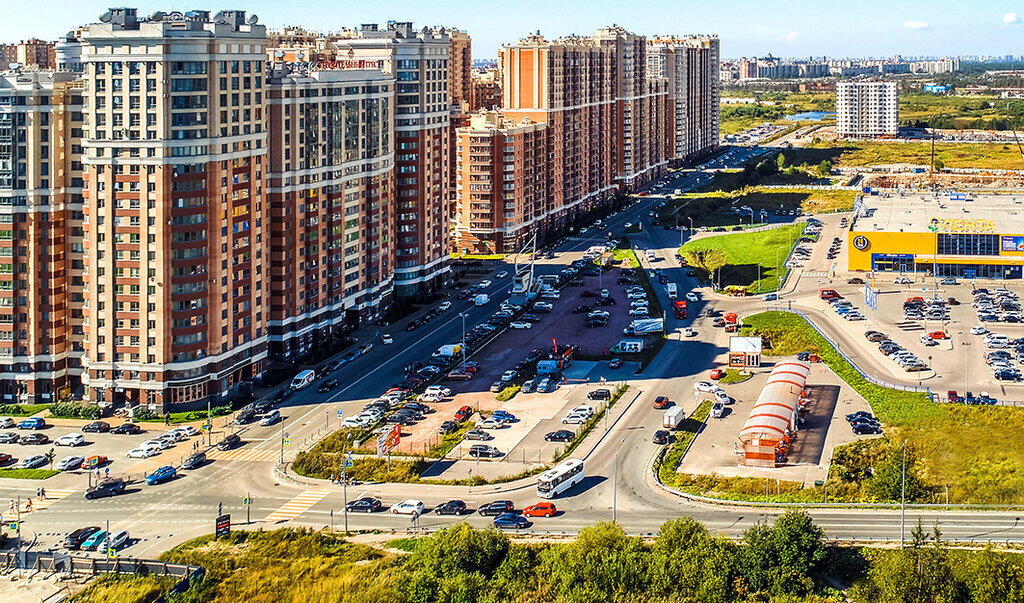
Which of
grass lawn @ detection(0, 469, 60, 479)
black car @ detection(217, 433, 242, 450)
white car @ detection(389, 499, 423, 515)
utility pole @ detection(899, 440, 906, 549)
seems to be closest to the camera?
utility pole @ detection(899, 440, 906, 549)

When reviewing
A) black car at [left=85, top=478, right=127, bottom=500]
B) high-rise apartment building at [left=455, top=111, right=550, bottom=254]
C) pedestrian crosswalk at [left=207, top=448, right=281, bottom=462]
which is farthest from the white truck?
high-rise apartment building at [left=455, top=111, right=550, bottom=254]

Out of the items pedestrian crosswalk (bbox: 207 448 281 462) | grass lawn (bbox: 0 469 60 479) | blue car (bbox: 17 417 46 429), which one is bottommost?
grass lawn (bbox: 0 469 60 479)

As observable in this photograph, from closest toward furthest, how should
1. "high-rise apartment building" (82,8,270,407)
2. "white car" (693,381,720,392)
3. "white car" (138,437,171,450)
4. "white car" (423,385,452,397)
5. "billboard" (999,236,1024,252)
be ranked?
"white car" (138,437,171,450) < "high-rise apartment building" (82,8,270,407) < "white car" (423,385,452,397) < "white car" (693,381,720,392) < "billboard" (999,236,1024,252)

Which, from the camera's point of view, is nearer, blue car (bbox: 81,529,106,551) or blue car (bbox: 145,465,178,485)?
blue car (bbox: 81,529,106,551)

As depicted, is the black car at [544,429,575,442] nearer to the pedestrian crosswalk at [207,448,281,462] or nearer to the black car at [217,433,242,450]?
the pedestrian crosswalk at [207,448,281,462]

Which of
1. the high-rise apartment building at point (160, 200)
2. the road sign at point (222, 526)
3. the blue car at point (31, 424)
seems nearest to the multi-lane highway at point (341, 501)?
the road sign at point (222, 526)

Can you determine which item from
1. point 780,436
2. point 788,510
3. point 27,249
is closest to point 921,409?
point 780,436

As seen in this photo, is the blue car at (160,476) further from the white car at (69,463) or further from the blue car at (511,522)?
the blue car at (511,522)

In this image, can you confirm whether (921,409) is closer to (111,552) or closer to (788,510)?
(788,510)
